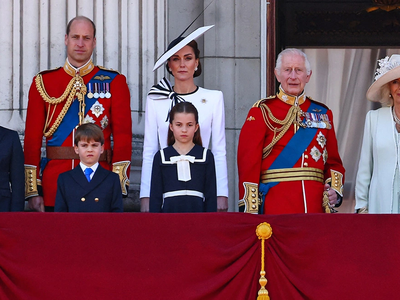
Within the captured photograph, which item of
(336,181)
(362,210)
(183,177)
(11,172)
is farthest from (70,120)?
(362,210)

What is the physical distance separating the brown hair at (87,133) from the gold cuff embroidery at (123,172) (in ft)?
1.00

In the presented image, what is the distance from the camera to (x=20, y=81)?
703 centimetres

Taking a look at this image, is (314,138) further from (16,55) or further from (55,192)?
(16,55)

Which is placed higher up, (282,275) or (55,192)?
(55,192)

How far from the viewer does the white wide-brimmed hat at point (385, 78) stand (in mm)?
5660

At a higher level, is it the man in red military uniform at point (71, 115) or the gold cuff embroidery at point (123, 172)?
the man in red military uniform at point (71, 115)

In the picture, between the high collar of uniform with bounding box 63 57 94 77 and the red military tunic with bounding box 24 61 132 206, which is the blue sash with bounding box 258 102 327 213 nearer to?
the red military tunic with bounding box 24 61 132 206

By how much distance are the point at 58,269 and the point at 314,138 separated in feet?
5.96

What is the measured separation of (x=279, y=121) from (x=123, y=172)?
966 millimetres

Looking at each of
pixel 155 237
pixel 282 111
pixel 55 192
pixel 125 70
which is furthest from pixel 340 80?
pixel 155 237

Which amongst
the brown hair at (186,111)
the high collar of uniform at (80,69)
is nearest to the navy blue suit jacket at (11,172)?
the high collar of uniform at (80,69)

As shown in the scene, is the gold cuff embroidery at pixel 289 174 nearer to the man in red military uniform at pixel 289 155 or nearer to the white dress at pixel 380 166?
the man in red military uniform at pixel 289 155

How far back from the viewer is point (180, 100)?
5.97 meters

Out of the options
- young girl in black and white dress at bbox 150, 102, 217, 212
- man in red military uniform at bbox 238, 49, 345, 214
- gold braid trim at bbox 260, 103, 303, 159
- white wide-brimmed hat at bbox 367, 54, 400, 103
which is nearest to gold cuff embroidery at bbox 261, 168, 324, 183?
man in red military uniform at bbox 238, 49, 345, 214
